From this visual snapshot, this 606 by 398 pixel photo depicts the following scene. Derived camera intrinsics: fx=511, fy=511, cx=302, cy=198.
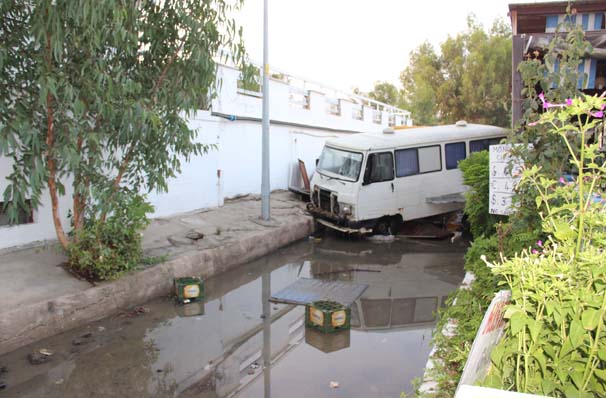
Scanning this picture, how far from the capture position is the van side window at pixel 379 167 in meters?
11.3

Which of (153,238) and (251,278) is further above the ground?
(153,238)

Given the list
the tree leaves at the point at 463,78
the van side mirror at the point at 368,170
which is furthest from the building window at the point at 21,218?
the tree leaves at the point at 463,78

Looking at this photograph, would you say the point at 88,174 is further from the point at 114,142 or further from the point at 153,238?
the point at 153,238

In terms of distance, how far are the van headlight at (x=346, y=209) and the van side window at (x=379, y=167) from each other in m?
0.71

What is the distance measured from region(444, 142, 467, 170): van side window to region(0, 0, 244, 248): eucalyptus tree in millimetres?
6958

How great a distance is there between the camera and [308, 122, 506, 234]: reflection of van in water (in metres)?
11.3

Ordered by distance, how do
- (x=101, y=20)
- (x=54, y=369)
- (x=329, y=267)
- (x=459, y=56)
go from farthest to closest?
1. (x=459, y=56)
2. (x=329, y=267)
3. (x=101, y=20)
4. (x=54, y=369)

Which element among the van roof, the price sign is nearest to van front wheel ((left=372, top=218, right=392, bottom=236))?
the van roof

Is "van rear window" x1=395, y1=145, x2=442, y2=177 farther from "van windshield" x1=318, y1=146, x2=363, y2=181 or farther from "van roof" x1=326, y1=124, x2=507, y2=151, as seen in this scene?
"van windshield" x1=318, y1=146, x2=363, y2=181

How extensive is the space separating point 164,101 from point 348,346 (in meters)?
3.82

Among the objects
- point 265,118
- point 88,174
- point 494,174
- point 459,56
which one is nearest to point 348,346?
point 494,174

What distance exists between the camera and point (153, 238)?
8.95 metres

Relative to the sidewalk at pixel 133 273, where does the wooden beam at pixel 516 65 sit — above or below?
above

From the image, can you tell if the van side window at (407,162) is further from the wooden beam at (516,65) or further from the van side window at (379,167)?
the wooden beam at (516,65)
